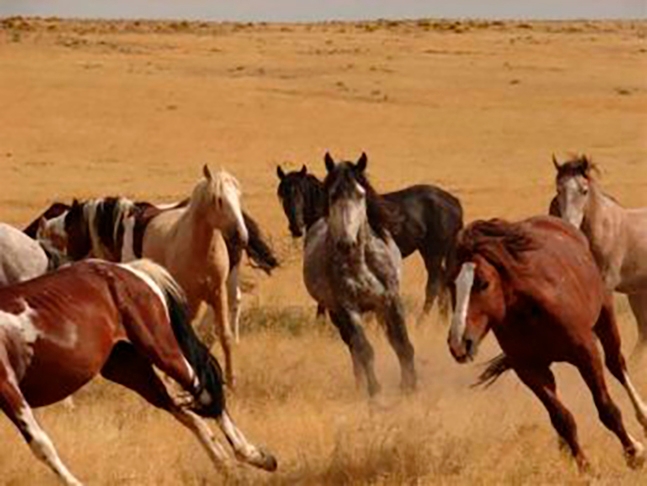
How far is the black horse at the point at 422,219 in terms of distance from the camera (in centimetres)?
1616

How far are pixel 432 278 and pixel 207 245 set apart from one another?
4.49 m

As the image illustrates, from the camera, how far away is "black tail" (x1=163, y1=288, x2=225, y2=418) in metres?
8.60

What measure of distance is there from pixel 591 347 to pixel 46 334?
2.88 meters

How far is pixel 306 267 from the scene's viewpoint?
1260 centimetres

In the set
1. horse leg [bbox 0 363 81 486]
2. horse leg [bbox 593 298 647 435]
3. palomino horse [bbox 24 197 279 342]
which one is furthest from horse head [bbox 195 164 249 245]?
horse leg [bbox 0 363 81 486]

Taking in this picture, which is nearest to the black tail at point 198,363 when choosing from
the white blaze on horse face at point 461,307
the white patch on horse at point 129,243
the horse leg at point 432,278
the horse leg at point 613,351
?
the white blaze on horse face at point 461,307

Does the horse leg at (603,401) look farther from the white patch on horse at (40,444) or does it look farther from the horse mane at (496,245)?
the white patch on horse at (40,444)

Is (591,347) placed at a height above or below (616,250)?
above

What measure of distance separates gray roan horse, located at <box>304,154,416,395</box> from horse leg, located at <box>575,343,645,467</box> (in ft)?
10.6

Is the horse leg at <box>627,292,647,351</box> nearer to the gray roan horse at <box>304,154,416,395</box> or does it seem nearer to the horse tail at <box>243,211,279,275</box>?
the gray roan horse at <box>304,154,416,395</box>

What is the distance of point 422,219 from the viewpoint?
650 inches

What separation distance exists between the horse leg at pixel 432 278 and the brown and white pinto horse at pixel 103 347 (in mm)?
7584

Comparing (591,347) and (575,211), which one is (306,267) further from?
(591,347)

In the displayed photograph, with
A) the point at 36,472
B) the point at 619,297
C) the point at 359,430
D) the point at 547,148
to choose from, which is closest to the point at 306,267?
the point at 359,430
